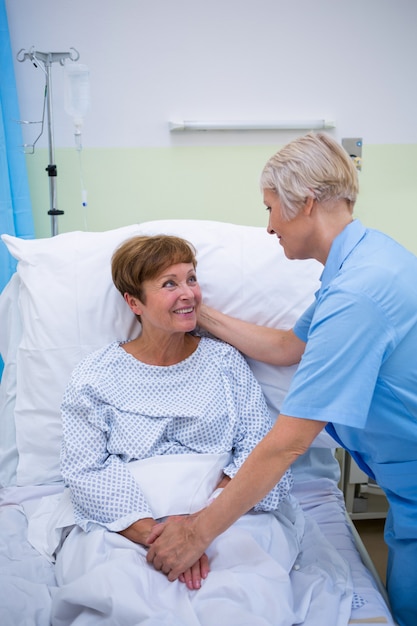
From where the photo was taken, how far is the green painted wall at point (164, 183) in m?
2.62

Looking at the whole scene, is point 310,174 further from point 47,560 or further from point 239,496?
point 47,560

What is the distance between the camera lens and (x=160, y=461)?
147cm

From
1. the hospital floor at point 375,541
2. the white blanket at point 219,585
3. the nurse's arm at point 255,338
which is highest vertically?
the nurse's arm at point 255,338

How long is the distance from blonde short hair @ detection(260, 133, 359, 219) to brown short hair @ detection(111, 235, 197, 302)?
381mm

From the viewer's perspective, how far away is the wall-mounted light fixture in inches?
103

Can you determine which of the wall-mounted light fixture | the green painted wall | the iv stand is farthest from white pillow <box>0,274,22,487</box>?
the wall-mounted light fixture

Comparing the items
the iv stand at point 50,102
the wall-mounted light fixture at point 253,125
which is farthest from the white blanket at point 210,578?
the wall-mounted light fixture at point 253,125

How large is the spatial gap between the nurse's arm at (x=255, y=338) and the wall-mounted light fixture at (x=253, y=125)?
1.14 metres

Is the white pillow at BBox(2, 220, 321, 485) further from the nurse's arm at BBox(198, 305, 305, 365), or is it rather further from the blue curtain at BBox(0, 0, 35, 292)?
the blue curtain at BBox(0, 0, 35, 292)

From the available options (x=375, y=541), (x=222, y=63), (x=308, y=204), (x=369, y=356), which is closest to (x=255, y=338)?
(x=308, y=204)

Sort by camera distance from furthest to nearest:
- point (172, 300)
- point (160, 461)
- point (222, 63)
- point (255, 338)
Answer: point (222, 63) → point (255, 338) → point (172, 300) → point (160, 461)

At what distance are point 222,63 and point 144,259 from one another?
4.54 feet

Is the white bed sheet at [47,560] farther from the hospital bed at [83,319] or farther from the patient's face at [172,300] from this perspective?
the patient's face at [172,300]

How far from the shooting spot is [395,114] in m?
2.82
